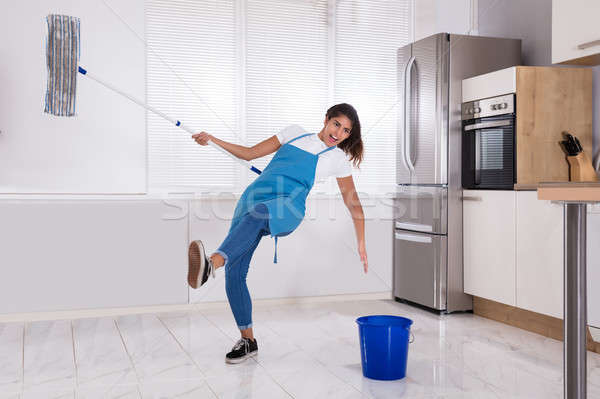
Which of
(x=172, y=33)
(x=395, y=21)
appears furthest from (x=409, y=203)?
(x=172, y=33)

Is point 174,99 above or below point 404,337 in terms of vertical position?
above

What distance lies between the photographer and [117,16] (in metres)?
3.69

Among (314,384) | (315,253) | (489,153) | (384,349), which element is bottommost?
(314,384)

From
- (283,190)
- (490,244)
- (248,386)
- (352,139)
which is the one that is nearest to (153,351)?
(248,386)

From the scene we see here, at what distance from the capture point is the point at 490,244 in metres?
3.37

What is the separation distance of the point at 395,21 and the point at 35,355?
3.31 meters

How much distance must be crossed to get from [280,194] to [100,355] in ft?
3.73

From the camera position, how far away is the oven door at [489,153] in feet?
10.6

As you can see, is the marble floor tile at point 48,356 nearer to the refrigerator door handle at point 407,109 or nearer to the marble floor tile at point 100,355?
the marble floor tile at point 100,355

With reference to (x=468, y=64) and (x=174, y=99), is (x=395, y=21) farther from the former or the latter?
(x=174, y=99)

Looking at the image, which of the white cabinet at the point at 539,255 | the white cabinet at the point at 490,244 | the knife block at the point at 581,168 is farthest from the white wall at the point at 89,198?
the knife block at the point at 581,168

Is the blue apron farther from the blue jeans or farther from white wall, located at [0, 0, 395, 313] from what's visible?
white wall, located at [0, 0, 395, 313]

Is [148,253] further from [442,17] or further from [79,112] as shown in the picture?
[442,17]

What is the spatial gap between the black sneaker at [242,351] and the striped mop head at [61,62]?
1.39 m
